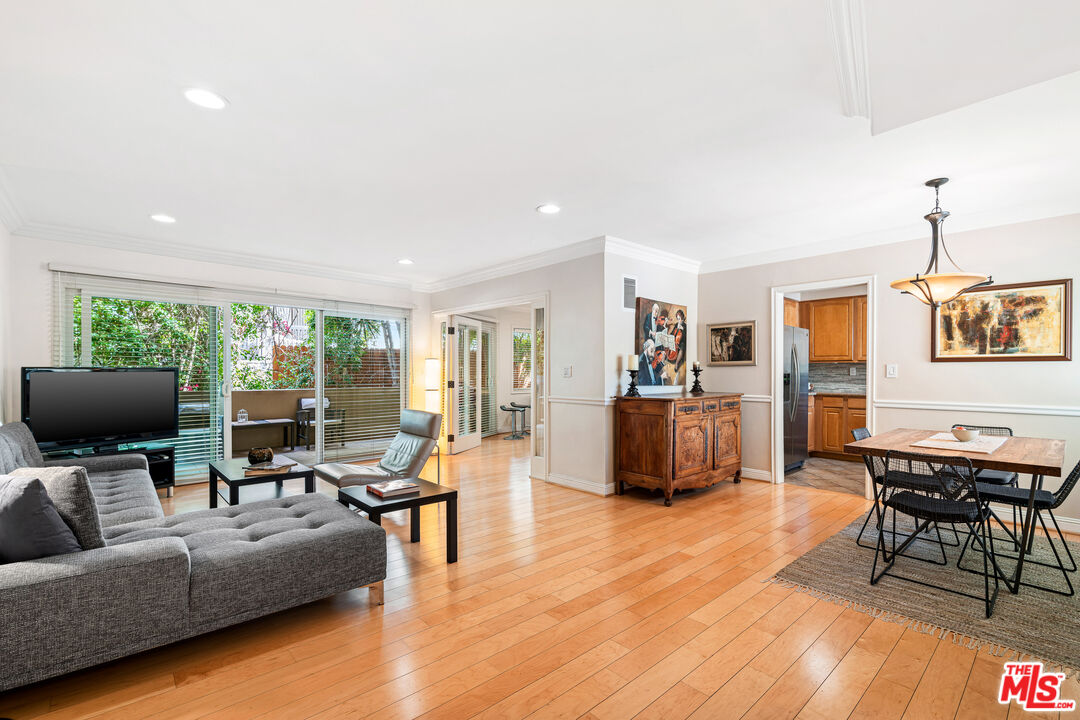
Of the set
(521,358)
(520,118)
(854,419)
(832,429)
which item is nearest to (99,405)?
(520,118)

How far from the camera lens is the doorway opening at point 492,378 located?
230 inches

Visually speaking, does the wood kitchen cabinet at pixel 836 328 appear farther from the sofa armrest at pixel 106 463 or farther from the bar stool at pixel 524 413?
the sofa armrest at pixel 106 463

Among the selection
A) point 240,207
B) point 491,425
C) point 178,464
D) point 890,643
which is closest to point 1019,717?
point 890,643

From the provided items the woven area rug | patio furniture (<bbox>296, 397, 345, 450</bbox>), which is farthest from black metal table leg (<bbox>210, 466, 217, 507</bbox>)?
the woven area rug

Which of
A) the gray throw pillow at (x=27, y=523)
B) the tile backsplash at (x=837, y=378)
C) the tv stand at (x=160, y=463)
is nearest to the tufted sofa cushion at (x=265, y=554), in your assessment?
the gray throw pillow at (x=27, y=523)

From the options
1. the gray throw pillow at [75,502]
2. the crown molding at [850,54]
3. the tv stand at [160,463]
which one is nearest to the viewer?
the crown molding at [850,54]

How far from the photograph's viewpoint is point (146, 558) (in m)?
1.94

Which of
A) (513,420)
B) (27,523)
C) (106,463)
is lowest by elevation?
(513,420)

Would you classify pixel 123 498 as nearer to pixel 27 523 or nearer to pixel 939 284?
pixel 27 523

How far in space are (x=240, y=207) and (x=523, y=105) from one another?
8.81 feet

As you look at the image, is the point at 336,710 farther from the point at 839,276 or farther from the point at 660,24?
the point at 839,276

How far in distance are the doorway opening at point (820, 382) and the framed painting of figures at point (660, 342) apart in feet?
3.13

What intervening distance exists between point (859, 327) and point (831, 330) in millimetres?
329

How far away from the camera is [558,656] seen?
6.96 feet
